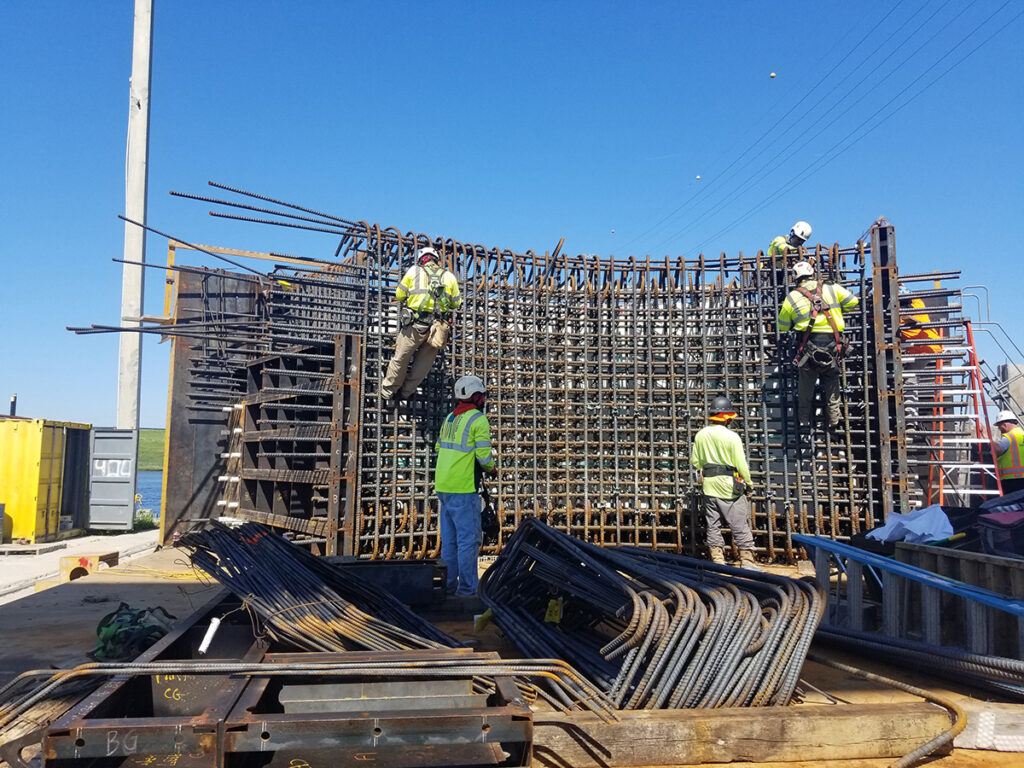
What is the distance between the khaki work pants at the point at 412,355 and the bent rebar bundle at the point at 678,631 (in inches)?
151

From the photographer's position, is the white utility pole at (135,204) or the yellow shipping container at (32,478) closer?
the yellow shipping container at (32,478)

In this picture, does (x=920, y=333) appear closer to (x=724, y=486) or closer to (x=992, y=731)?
(x=724, y=486)

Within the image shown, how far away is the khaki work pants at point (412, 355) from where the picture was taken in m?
8.14

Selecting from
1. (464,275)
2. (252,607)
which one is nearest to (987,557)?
(252,607)

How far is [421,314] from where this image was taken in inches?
319

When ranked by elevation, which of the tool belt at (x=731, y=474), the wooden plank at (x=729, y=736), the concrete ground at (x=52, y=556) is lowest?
the concrete ground at (x=52, y=556)

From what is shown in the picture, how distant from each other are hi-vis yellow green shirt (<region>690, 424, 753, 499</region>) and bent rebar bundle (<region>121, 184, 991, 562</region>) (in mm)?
1010

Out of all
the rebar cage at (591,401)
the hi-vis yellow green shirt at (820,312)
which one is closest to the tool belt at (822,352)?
the hi-vis yellow green shirt at (820,312)

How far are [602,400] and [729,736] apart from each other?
21.0 ft

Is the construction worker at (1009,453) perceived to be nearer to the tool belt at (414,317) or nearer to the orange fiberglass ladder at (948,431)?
the orange fiberglass ladder at (948,431)

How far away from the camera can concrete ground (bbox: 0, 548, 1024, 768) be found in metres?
3.42

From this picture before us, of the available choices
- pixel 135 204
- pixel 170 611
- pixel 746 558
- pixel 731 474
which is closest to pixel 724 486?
pixel 731 474

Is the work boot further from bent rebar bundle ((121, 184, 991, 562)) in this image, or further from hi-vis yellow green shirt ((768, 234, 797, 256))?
hi-vis yellow green shirt ((768, 234, 797, 256))

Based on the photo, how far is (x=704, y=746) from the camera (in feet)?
10.5
